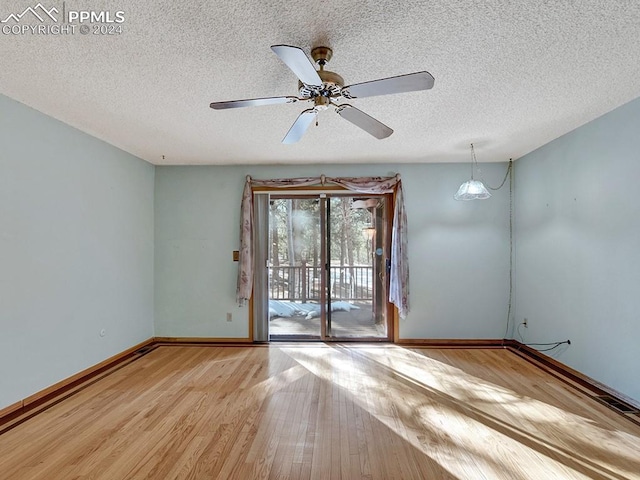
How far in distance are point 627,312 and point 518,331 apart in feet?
5.63

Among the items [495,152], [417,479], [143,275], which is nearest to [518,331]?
[495,152]

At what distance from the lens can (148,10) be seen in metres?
1.60

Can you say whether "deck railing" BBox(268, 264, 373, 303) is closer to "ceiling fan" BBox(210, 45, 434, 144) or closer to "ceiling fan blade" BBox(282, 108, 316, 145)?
"ceiling fan blade" BBox(282, 108, 316, 145)

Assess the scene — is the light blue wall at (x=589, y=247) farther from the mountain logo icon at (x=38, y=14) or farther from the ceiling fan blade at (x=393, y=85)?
the mountain logo icon at (x=38, y=14)

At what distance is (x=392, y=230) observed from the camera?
4504 millimetres

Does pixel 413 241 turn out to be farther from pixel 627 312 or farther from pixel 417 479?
pixel 417 479

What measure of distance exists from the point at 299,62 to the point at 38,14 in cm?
134

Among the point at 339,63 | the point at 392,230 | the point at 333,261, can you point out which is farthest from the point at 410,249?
the point at 339,63

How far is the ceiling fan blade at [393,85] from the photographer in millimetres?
1629

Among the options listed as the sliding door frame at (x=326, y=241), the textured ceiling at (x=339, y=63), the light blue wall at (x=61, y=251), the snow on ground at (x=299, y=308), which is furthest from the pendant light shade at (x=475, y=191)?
the light blue wall at (x=61, y=251)

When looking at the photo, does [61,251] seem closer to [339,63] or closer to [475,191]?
[339,63]

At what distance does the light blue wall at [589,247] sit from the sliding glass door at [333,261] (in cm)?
180

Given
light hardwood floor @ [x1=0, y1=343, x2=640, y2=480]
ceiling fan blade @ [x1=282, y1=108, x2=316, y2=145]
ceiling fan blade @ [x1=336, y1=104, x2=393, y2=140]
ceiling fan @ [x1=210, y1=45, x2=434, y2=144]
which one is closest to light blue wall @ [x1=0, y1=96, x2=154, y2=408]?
light hardwood floor @ [x1=0, y1=343, x2=640, y2=480]

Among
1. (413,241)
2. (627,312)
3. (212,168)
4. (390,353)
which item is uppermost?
(212,168)
